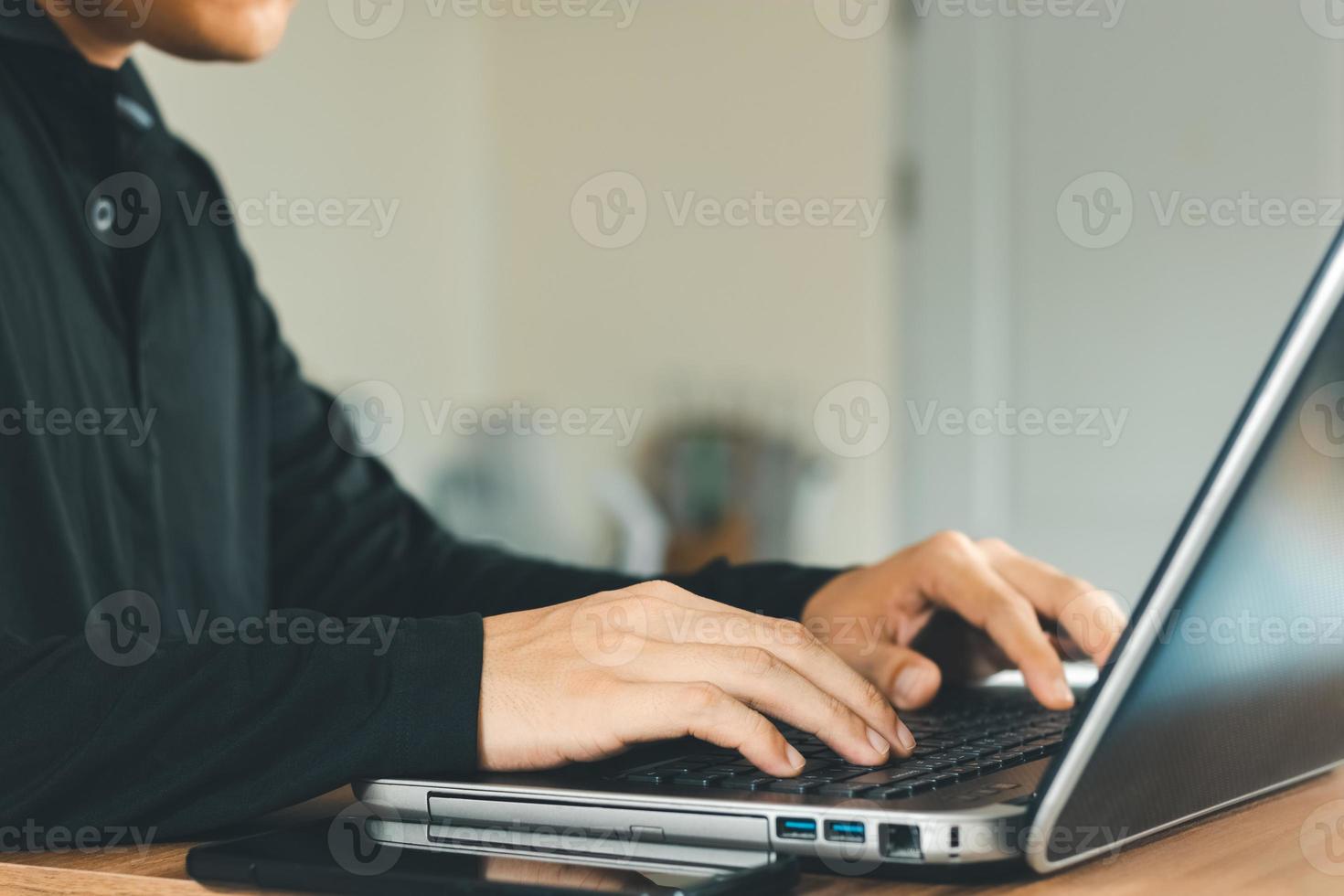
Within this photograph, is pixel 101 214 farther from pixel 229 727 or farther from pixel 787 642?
pixel 787 642

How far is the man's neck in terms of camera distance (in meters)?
1.16

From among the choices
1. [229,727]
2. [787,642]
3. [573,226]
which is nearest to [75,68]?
[229,727]

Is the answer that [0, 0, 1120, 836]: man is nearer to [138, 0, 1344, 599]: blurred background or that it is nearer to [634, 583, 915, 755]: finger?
[634, 583, 915, 755]: finger

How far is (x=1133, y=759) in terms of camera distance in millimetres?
493

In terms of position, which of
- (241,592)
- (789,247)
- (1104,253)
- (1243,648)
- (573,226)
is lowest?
(573,226)

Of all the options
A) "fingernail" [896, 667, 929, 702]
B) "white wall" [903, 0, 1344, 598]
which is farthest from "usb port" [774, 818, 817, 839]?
"white wall" [903, 0, 1344, 598]

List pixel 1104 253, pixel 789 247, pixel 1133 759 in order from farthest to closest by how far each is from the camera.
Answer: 1. pixel 789 247
2. pixel 1104 253
3. pixel 1133 759

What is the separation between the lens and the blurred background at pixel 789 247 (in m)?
2.73

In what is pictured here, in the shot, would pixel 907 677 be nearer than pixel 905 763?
No

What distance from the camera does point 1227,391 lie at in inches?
106

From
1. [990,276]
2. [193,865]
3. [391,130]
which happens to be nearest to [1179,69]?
[990,276]

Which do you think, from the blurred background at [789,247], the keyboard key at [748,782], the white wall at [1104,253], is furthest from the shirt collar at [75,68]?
the white wall at [1104,253]

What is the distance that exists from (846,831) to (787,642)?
0.49ft

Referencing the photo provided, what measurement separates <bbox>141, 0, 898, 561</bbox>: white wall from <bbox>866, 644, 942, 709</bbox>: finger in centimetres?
236
